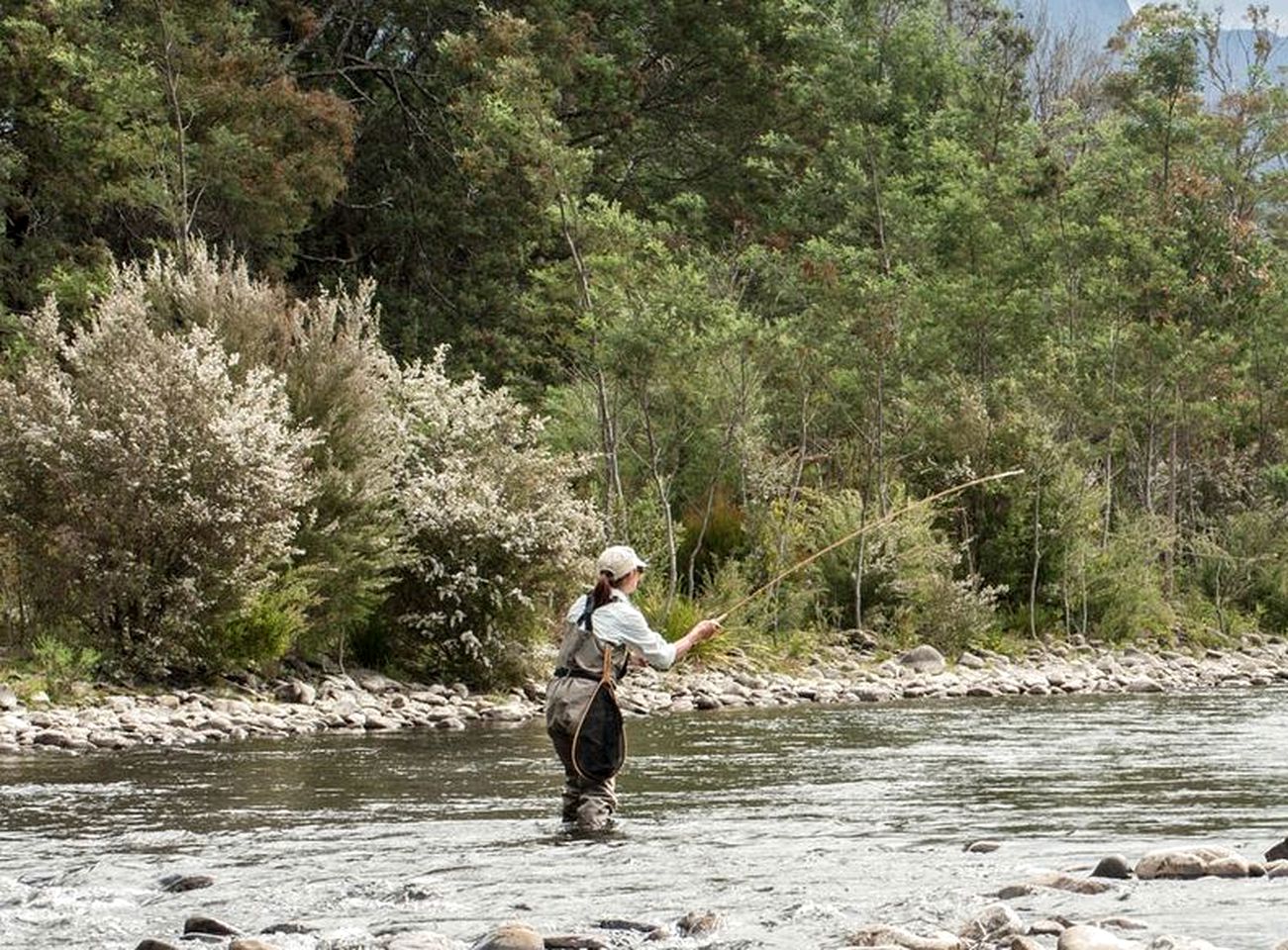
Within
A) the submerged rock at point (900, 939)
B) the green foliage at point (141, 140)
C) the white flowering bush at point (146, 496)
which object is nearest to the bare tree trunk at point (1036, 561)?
the white flowering bush at point (146, 496)

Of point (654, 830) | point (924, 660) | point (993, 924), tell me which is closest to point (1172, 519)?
point (924, 660)

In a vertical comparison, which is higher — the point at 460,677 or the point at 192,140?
the point at 192,140

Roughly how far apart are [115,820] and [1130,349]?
882 inches

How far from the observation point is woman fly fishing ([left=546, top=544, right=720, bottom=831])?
10.6 m

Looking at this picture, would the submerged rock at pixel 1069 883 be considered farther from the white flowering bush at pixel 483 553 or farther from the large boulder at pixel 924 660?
the large boulder at pixel 924 660

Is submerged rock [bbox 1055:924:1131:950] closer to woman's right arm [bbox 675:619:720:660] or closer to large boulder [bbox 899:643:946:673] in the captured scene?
woman's right arm [bbox 675:619:720:660]

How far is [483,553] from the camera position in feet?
64.4

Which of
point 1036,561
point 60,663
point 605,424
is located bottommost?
point 60,663

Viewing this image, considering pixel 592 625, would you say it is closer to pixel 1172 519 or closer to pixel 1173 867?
pixel 1173 867

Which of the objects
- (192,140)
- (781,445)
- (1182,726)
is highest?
(192,140)

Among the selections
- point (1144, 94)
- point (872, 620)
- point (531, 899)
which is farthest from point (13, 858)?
point (1144, 94)

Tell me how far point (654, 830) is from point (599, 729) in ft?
2.02

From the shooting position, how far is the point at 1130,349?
30578 mm

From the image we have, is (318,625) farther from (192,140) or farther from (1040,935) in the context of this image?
(192,140)
